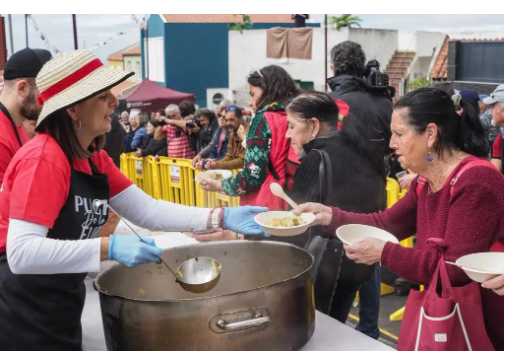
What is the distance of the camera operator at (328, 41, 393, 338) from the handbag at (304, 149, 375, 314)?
12cm

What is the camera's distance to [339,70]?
11.3ft

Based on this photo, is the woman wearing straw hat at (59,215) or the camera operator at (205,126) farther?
the camera operator at (205,126)

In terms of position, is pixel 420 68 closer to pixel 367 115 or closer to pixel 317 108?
pixel 367 115

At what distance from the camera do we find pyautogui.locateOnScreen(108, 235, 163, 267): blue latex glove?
147 centimetres

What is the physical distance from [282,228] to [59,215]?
775mm

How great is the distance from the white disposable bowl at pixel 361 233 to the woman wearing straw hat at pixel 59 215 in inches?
29.0

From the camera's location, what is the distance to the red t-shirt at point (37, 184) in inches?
55.2

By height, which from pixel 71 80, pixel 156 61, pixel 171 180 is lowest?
pixel 171 180

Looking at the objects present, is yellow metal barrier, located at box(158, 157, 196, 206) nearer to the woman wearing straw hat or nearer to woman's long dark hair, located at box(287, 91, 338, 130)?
woman's long dark hair, located at box(287, 91, 338, 130)

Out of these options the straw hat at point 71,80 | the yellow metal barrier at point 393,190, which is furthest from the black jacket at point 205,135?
the straw hat at point 71,80

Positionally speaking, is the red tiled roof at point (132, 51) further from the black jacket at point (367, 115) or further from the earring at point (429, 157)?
the earring at point (429, 157)

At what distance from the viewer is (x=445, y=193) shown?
1.66 metres

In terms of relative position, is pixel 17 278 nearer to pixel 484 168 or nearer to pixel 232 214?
pixel 232 214

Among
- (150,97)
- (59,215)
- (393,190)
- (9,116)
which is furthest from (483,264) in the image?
(150,97)
